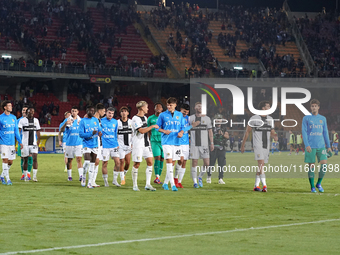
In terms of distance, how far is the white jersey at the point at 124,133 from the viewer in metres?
15.7

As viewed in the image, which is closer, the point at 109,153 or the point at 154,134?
the point at 109,153

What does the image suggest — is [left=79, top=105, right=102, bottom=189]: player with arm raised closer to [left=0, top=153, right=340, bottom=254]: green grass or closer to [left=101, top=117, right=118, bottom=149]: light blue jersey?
[left=101, top=117, right=118, bottom=149]: light blue jersey

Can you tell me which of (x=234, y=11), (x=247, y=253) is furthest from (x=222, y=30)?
(x=247, y=253)

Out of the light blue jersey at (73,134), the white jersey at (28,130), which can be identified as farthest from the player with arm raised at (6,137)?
the light blue jersey at (73,134)

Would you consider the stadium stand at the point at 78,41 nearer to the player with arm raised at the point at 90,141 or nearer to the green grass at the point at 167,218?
the player with arm raised at the point at 90,141

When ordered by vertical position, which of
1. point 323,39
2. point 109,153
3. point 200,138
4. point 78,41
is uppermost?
point 323,39

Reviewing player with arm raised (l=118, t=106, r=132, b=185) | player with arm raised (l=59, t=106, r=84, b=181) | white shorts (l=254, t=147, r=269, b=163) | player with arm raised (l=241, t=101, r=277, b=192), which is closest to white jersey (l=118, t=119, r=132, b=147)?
player with arm raised (l=118, t=106, r=132, b=185)

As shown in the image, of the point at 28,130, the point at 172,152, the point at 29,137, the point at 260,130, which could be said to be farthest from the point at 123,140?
the point at 260,130

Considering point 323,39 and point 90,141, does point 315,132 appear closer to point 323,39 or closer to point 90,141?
point 90,141

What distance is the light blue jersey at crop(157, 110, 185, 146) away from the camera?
1366 centimetres

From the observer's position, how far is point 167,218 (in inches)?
357

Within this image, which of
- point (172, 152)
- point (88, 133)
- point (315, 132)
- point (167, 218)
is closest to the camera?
point (167, 218)

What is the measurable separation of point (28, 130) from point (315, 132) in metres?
8.98

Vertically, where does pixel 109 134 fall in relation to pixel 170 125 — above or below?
below
